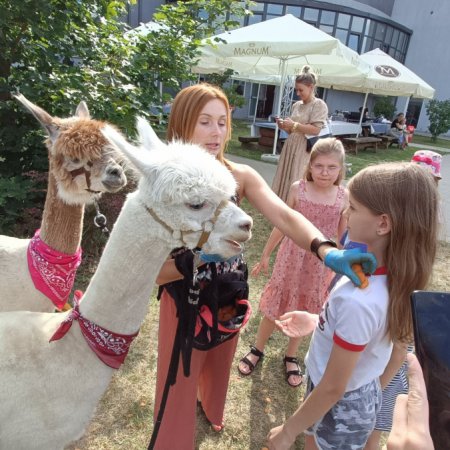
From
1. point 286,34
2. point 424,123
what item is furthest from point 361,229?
point 424,123

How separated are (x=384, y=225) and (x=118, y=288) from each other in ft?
3.06

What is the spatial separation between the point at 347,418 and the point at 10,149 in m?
3.44

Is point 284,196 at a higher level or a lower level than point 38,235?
lower

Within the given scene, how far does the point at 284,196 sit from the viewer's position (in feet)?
17.4

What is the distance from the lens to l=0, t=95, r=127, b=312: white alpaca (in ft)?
5.99

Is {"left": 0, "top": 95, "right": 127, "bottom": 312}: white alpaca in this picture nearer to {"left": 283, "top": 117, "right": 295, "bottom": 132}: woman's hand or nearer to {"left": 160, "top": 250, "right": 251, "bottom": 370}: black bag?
{"left": 160, "top": 250, "right": 251, "bottom": 370}: black bag

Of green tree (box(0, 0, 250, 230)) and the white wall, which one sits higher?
the white wall

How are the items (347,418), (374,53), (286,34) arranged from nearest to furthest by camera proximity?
(347,418)
(286,34)
(374,53)

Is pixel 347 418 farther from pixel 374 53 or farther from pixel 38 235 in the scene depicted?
pixel 374 53

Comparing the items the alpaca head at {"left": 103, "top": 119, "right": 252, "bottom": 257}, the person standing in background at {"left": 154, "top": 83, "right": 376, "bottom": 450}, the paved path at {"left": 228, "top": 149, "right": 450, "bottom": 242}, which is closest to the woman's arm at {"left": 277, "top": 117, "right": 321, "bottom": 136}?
the paved path at {"left": 228, "top": 149, "right": 450, "bottom": 242}

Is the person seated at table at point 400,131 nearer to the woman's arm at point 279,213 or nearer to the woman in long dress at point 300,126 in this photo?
the woman in long dress at point 300,126

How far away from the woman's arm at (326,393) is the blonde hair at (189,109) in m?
0.93

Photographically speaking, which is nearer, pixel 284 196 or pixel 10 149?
pixel 10 149

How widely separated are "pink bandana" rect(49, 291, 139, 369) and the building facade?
20.4 metres
